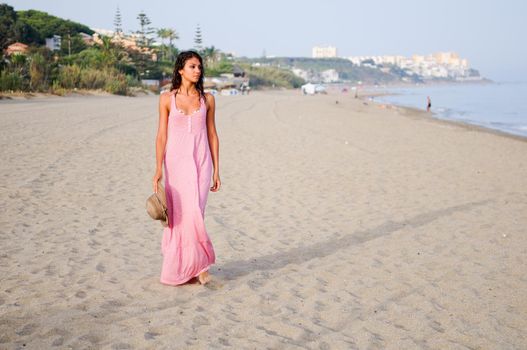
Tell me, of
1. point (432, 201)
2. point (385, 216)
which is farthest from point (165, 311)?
point (432, 201)

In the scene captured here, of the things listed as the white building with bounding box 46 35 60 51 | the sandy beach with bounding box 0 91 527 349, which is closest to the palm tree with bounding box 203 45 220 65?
the white building with bounding box 46 35 60 51

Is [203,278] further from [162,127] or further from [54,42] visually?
[54,42]

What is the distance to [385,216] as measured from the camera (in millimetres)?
6520

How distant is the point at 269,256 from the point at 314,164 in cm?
539

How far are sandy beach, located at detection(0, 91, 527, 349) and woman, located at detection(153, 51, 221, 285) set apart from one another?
0.96ft

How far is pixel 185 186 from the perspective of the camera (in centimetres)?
363

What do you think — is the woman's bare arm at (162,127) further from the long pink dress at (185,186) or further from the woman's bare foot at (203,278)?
the woman's bare foot at (203,278)

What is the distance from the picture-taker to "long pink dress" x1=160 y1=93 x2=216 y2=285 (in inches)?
142

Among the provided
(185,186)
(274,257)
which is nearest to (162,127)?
(185,186)

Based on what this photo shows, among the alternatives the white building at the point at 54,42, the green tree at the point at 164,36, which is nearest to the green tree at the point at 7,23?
the white building at the point at 54,42

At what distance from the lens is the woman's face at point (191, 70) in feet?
11.9

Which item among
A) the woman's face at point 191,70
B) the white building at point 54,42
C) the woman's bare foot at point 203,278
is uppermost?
the white building at point 54,42

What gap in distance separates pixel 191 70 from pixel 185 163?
606mm

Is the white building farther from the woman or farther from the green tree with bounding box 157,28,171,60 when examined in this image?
the woman
